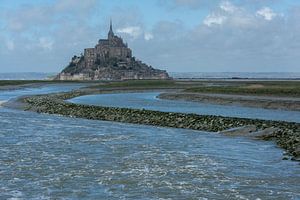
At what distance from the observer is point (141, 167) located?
20953mm

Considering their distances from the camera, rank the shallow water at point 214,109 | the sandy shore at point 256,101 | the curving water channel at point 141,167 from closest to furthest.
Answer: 1. the curving water channel at point 141,167
2. the shallow water at point 214,109
3. the sandy shore at point 256,101

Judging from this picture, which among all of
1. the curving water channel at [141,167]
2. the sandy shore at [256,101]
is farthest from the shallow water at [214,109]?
the curving water channel at [141,167]

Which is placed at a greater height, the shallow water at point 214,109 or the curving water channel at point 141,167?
the curving water channel at point 141,167

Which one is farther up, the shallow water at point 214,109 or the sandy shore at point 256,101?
the sandy shore at point 256,101

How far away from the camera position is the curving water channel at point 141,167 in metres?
16.9

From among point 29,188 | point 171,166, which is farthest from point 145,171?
point 29,188

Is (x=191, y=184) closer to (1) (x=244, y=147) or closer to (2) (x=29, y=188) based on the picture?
(2) (x=29, y=188)

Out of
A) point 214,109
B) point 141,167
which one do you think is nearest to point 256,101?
point 214,109

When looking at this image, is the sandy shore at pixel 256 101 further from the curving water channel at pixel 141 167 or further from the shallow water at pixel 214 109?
the curving water channel at pixel 141 167

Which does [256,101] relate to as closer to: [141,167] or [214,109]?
[214,109]

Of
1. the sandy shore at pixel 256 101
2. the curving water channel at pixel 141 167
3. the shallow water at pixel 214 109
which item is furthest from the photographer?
the sandy shore at pixel 256 101

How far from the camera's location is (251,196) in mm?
16328

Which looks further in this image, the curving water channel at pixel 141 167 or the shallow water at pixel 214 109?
the shallow water at pixel 214 109

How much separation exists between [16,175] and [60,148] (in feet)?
23.3
